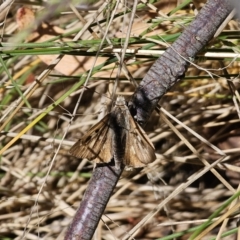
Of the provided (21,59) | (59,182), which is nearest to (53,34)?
(21,59)

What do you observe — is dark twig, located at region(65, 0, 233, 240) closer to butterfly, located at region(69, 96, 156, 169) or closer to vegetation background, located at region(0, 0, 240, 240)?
butterfly, located at region(69, 96, 156, 169)

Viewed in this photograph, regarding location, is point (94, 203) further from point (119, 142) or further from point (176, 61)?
point (176, 61)

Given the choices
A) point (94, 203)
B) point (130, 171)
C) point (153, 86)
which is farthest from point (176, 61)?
point (130, 171)

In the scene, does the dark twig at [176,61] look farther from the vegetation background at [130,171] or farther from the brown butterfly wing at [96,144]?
the vegetation background at [130,171]

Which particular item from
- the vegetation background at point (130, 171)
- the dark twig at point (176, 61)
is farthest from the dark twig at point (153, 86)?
the vegetation background at point (130, 171)

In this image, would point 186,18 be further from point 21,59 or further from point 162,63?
point 21,59
